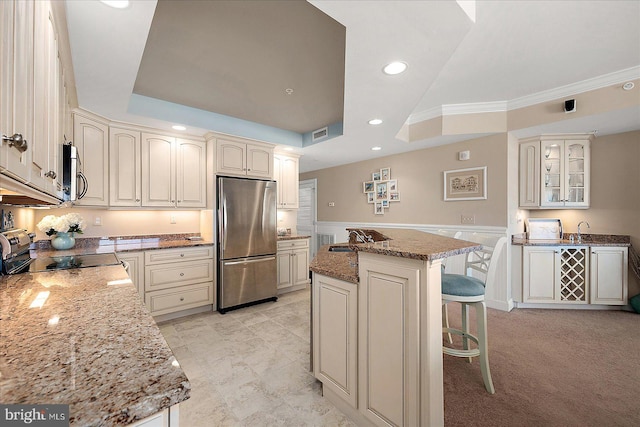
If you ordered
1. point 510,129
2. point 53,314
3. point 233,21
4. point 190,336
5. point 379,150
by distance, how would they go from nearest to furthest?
point 53,314, point 233,21, point 190,336, point 510,129, point 379,150

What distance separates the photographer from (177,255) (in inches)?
130

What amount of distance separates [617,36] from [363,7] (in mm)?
2320

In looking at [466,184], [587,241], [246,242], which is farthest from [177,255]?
[587,241]

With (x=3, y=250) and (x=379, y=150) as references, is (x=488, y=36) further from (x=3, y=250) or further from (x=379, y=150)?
(x=3, y=250)

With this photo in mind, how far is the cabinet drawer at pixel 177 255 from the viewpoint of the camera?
3.13 m

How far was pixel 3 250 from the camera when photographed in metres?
1.45

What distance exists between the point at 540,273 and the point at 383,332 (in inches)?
130

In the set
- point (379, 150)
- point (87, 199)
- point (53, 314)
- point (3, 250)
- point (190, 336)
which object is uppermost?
point (379, 150)

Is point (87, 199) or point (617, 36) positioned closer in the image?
point (617, 36)

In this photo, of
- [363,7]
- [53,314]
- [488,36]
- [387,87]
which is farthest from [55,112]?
[488,36]

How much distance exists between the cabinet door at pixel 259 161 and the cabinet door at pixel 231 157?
2.9 inches

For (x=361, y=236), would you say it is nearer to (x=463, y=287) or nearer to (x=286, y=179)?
(x=463, y=287)

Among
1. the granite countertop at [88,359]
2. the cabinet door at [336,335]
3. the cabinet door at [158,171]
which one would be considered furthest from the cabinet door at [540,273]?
the cabinet door at [158,171]

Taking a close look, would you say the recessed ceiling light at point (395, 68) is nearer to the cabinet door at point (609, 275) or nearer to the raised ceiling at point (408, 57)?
the raised ceiling at point (408, 57)
